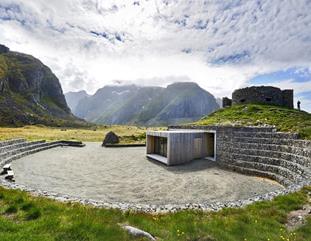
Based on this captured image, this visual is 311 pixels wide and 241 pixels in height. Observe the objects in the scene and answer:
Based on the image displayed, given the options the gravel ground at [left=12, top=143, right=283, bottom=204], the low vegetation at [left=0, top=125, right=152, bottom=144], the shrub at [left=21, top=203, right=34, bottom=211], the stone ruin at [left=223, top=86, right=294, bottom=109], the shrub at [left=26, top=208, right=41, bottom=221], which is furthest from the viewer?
the low vegetation at [left=0, top=125, right=152, bottom=144]

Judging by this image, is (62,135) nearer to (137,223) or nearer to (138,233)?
(137,223)

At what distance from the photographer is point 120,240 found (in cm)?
713

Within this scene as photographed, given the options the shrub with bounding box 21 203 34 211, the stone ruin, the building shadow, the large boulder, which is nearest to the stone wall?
the building shadow

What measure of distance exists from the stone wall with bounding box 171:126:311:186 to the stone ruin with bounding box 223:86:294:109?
58.4ft

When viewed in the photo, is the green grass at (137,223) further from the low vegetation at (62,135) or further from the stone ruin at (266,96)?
the low vegetation at (62,135)

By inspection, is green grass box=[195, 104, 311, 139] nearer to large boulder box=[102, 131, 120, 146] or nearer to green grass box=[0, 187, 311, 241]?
green grass box=[0, 187, 311, 241]

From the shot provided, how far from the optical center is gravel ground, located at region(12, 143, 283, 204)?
586 inches

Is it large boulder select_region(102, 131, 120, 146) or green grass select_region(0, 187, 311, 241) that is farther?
large boulder select_region(102, 131, 120, 146)

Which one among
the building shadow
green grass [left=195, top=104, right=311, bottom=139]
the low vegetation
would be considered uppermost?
green grass [left=195, top=104, right=311, bottom=139]

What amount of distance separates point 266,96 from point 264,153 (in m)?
22.8

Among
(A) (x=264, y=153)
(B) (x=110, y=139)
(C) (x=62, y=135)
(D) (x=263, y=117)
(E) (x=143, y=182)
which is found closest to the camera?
(E) (x=143, y=182)

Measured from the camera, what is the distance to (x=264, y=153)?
22.4 metres

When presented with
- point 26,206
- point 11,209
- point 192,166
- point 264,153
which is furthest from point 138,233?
point 264,153

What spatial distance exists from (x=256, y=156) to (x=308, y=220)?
1446 cm
